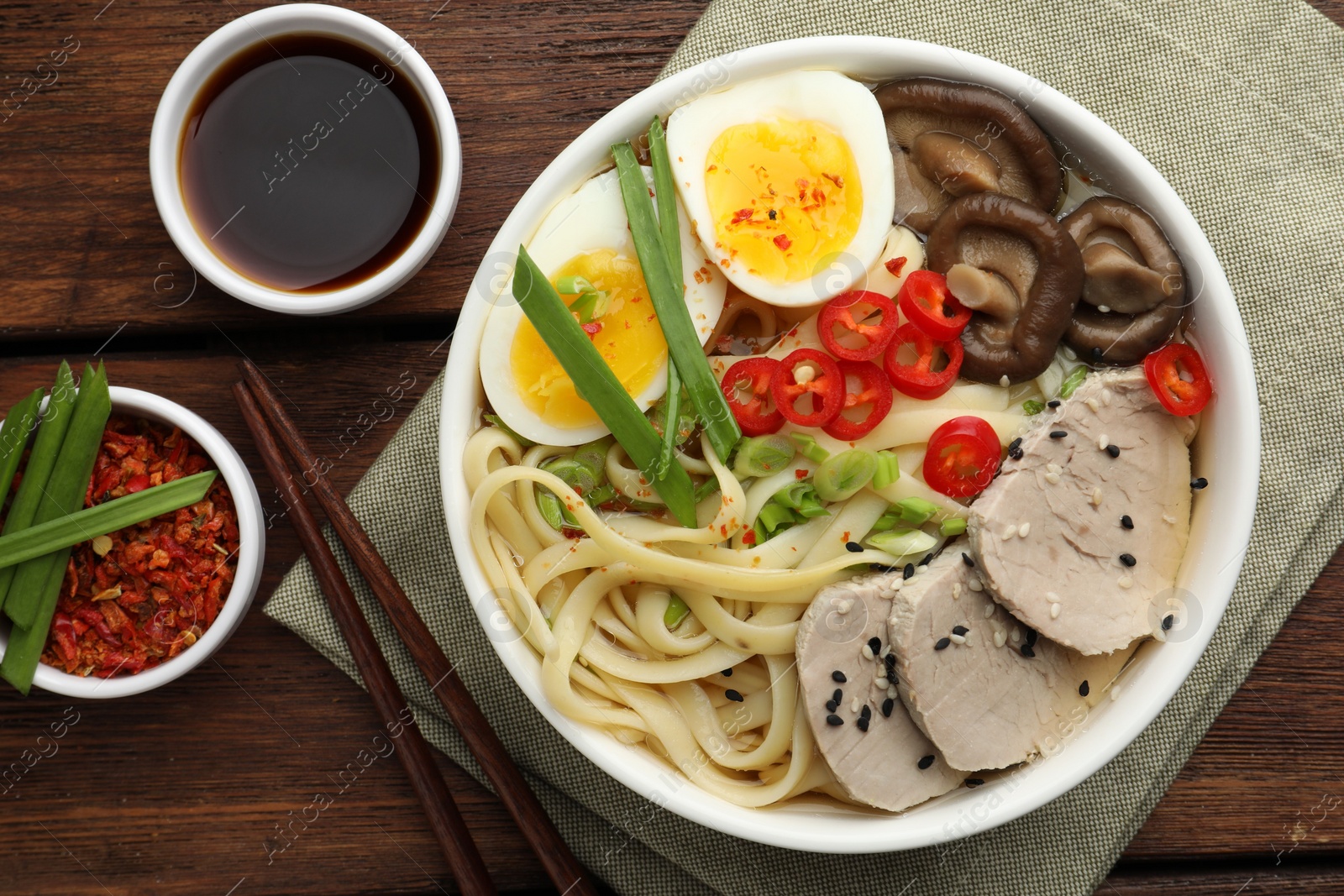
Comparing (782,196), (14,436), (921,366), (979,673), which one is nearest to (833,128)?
(782,196)

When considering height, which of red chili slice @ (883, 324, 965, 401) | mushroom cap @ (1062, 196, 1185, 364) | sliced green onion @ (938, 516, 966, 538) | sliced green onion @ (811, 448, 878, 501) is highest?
mushroom cap @ (1062, 196, 1185, 364)

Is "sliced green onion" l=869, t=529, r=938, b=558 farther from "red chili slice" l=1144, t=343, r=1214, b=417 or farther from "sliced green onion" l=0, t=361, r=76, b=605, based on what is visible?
"sliced green onion" l=0, t=361, r=76, b=605

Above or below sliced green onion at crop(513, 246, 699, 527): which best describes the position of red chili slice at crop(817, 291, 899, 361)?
above

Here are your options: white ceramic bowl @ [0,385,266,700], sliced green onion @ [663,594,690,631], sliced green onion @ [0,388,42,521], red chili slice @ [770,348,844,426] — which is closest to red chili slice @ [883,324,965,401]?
red chili slice @ [770,348,844,426]

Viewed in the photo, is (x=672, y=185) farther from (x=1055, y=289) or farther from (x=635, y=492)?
(x=1055, y=289)

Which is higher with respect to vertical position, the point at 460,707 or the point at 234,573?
the point at 234,573

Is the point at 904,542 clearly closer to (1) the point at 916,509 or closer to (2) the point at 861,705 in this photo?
(1) the point at 916,509
